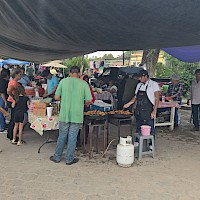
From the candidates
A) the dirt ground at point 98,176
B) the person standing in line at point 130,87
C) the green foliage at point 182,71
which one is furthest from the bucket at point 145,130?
the green foliage at point 182,71

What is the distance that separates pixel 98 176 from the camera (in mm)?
4426

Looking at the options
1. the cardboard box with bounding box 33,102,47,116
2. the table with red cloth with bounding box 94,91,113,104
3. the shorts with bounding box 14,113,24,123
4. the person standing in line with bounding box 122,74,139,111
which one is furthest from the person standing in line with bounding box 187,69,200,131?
the shorts with bounding box 14,113,24,123

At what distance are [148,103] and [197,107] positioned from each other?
9.16 ft

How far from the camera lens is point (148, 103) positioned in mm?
5484

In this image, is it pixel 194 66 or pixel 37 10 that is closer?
pixel 37 10

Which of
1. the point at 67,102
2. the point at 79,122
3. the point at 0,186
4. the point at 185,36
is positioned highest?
the point at 185,36

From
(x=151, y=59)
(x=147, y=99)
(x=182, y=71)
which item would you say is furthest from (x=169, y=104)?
(x=182, y=71)

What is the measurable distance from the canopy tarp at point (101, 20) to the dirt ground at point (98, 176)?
2.09 metres

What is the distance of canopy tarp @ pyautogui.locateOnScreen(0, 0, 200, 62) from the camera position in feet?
8.84

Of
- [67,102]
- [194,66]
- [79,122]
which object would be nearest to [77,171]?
[79,122]

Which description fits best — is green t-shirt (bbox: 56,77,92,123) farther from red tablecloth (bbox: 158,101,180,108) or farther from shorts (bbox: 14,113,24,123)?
red tablecloth (bbox: 158,101,180,108)

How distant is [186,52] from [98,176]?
5.62 m

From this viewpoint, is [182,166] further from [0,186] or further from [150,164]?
[0,186]

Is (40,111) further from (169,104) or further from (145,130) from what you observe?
(169,104)
